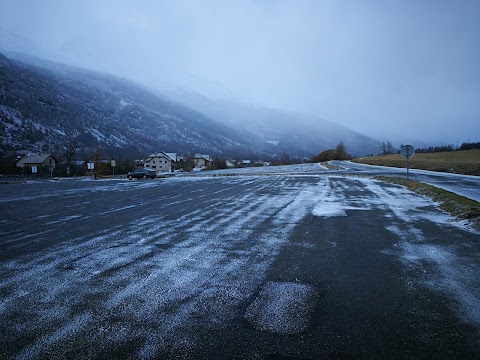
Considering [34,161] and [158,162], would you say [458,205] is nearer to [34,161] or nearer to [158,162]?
[34,161]

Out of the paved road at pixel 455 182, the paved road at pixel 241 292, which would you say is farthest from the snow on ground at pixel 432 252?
the paved road at pixel 455 182

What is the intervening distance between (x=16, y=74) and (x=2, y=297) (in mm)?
197726

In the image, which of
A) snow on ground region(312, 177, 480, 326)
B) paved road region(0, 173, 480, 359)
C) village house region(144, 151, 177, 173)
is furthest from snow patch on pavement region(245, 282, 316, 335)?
village house region(144, 151, 177, 173)

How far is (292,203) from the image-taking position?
1376 cm

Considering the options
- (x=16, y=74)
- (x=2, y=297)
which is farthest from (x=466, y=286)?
(x=16, y=74)

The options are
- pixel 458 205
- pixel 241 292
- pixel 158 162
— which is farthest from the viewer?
pixel 158 162

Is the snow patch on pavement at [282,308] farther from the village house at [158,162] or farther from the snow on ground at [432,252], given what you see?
the village house at [158,162]

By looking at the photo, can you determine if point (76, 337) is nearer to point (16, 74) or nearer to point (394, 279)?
point (394, 279)

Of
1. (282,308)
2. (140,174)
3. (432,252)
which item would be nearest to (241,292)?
(282,308)

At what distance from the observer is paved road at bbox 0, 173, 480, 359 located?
3115 mm

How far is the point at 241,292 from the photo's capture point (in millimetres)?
4355

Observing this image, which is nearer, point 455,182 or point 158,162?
point 455,182

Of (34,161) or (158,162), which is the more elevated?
(34,161)

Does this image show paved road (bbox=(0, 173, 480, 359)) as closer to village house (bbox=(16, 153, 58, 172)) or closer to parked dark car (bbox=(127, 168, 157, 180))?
parked dark car (bbox=(127, 168, 157, 180))
